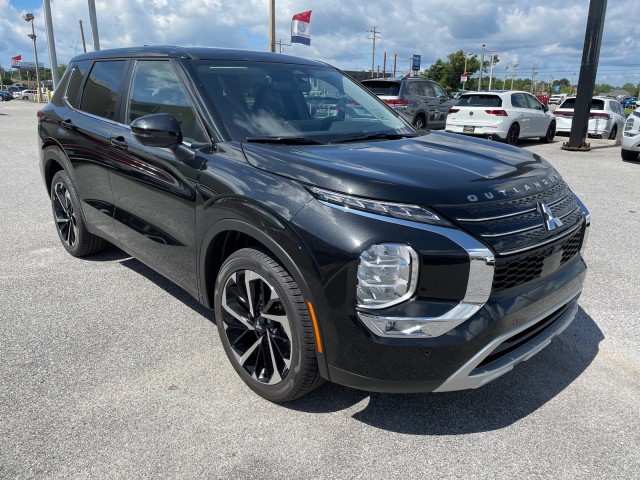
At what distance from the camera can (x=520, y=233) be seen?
7.95 ft

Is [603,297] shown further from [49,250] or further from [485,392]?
[49,250]

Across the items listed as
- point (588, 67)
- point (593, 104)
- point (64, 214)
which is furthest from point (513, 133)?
point (64, 214)

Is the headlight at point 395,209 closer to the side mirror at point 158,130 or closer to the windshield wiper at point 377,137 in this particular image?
the windshield wiper at point 377,137

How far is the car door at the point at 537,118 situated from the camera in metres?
15.5

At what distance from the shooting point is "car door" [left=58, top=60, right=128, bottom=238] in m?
3.94

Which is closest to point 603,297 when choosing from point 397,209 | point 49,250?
point 397,209

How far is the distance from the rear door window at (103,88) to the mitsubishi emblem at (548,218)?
9.83 feet

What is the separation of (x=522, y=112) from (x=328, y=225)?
14157 millimetres

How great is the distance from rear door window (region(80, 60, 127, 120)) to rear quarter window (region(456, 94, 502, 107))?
482 inches

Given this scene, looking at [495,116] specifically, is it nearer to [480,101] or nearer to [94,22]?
[480,101]

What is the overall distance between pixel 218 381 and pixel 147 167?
1417 mm

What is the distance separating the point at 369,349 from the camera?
2244mm

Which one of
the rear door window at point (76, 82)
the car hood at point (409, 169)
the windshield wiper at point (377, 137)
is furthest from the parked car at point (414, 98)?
the car hood at point (409, 169)

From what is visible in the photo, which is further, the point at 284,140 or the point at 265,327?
the point at 284,140
